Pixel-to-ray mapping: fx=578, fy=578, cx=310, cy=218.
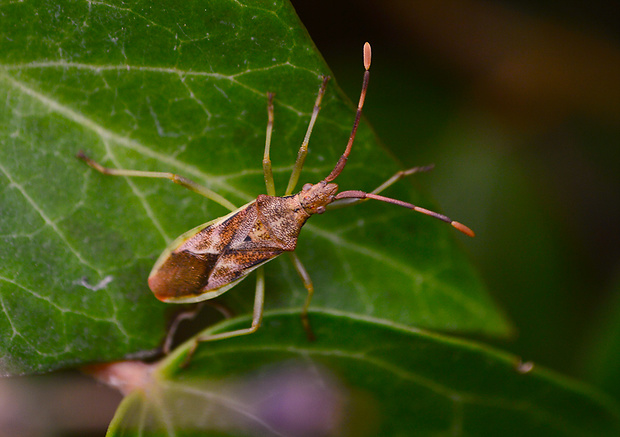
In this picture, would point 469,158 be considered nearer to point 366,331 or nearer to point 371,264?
point 371,264

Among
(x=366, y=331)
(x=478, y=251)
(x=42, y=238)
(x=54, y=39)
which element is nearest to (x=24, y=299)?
(x=42, y=238)

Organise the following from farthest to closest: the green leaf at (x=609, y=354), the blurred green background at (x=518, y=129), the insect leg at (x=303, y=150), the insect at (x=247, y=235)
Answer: the blurred green background at (x=518, y=129)
the green leaf at (x=609, y=354)
the insect at (x=247, y=235)
the insect leg at (x=303, y=150)

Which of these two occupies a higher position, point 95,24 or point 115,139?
point 95,24

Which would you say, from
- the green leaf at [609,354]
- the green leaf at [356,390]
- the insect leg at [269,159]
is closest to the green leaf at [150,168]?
the insect leg at [269,159]

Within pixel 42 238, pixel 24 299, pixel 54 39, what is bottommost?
pixel 24 299

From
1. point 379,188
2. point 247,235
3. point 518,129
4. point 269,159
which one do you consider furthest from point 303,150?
point 518,129

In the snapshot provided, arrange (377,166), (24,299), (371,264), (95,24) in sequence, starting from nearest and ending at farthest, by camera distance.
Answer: (95,24) → (24,299) → (377,166) → (371,264)

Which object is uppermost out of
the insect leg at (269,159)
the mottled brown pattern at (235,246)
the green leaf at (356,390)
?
the insect leg at (269,159)

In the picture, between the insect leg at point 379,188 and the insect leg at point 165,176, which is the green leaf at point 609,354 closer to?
the insect leg at point 379,188
